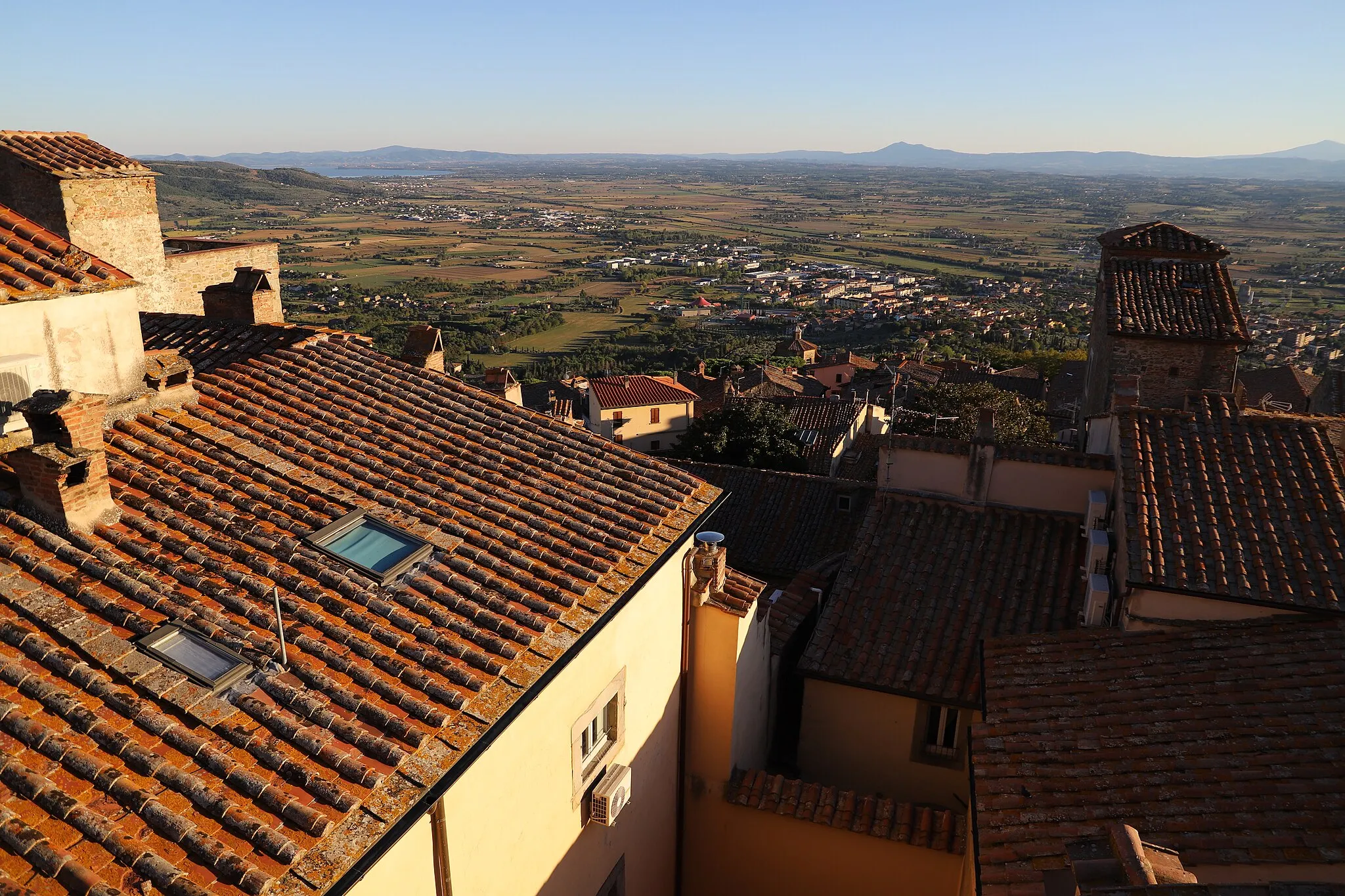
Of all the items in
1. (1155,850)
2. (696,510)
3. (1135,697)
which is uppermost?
(696,510)

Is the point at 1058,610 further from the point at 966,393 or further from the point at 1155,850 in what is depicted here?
the point at 966,393

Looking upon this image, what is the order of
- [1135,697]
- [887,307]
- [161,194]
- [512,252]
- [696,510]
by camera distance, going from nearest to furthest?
[1135,697], [696,510], [887,307], [161,194], [512,252]

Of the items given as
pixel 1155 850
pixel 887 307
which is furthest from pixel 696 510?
pixel 887 307

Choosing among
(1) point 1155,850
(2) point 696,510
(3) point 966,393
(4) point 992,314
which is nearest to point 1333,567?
(1) point 1155,850

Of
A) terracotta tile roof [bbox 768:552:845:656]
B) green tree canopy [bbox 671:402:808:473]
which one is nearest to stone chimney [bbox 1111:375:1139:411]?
terracotta tile roof [bbox 768:552:845:656]

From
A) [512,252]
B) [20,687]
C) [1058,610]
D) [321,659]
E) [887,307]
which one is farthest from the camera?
[512,252]

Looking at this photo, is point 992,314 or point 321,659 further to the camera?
point 992,314

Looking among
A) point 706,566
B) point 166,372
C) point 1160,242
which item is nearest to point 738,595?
point 706,566

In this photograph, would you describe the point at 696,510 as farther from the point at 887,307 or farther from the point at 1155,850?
the point at 887,307

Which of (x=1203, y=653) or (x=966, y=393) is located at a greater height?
(x=1203, y=653)
